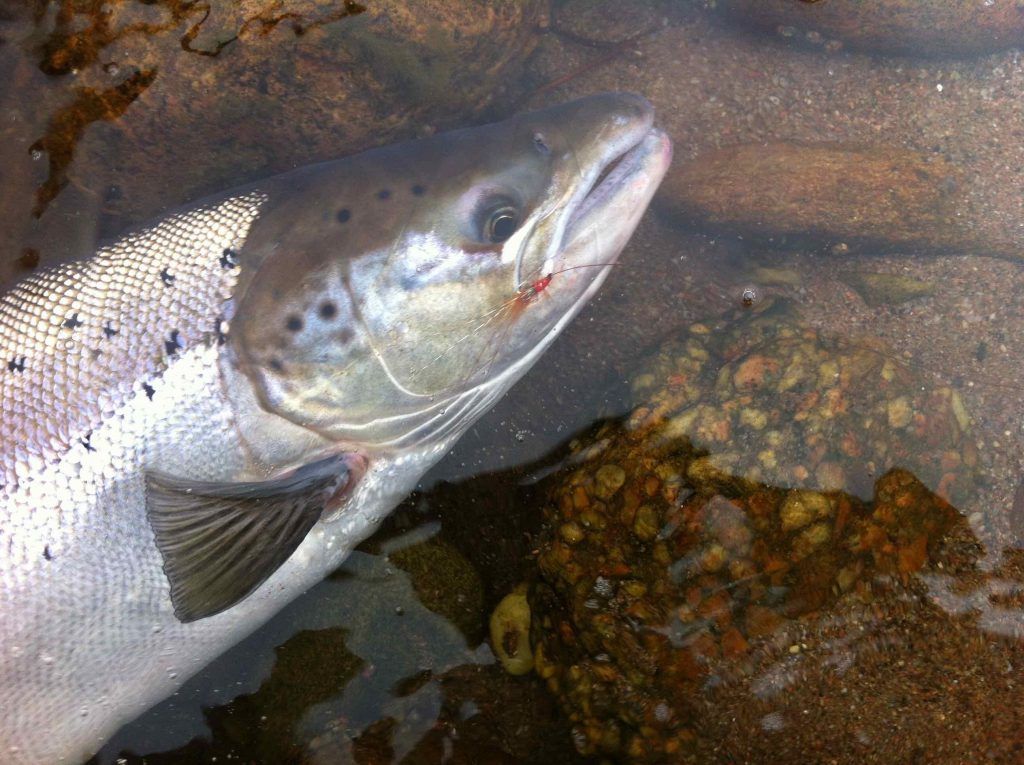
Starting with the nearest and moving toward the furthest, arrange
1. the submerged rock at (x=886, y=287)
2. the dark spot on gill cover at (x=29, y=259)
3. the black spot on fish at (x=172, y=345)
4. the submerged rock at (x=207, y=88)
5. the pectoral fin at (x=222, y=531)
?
the pectoral fin at (x=222, y=531) < the black spot on fish at (x=172, y=345) < the submerged rock at (x=207, y=88) < the dark spot on gill cover at (x=29, y=259) < the submerged rock at (x=886, y=287)

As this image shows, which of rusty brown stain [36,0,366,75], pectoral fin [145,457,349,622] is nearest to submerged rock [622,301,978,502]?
pectoral fin [145,457,349,622]

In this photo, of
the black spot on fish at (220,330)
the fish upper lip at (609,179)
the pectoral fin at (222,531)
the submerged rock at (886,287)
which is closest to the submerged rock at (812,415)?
the submerged rock at (886,287)

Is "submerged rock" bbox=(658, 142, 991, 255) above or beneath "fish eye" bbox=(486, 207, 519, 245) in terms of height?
beneath

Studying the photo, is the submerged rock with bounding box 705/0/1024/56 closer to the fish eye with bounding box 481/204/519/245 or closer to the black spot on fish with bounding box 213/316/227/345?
the fish eye with bounding box 481/204/519/245

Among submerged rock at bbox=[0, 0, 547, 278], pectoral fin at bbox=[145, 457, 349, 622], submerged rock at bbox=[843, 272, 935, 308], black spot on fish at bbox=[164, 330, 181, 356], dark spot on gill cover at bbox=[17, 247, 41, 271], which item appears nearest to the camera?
pectoral fin at bbox=[145, 457, 349, 622]

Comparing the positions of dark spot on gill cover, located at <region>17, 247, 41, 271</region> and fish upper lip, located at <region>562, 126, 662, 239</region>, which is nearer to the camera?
fish upper lip, located at <region>562, 126, 662, 239</region>

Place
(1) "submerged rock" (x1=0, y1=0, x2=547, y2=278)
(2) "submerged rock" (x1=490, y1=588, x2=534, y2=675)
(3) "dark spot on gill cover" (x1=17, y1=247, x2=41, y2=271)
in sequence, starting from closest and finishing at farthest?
(2) "submerged rock" (x1=490, y1=588, x2=534, y2=675)
(1) "submerged rock" (x1=0, y1=0, x2=547, y2=278)
(3) "dark spot on gill cover" (x1=17, y1=247, x2=41, y2=271)

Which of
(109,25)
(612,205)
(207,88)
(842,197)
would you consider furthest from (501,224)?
(109,25)

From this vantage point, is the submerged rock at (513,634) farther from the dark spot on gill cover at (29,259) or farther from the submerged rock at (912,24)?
the submerged rock at (912,24)
